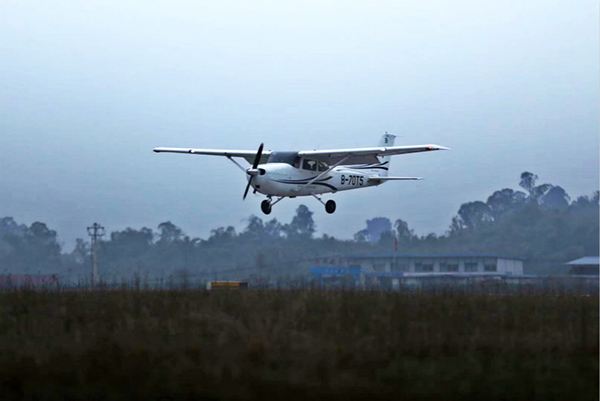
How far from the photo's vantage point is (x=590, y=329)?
17875mm

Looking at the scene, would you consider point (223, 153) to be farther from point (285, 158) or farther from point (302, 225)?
point (302, 225)

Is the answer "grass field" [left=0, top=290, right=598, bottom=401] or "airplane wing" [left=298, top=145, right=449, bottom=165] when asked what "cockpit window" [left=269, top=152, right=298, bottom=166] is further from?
"grass field" [left=0, top=290, right=598, bottom=401]

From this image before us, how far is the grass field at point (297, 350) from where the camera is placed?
13.9 m

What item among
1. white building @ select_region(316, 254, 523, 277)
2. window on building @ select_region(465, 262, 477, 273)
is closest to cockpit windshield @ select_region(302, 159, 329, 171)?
white building @ select_region(316, 254, 523, 277)

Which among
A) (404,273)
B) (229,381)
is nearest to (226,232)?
(404,273)

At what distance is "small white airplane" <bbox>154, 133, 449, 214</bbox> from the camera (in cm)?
4053

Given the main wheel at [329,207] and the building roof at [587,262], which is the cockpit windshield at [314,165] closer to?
the main wheel at [329,207]

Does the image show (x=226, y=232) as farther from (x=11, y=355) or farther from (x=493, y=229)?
(x=11, y=355)

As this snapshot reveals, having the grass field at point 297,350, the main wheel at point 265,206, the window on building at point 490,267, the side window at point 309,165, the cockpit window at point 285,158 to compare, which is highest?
the cockpit window at point 285,158

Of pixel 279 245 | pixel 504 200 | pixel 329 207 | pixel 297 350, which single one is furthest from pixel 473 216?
pixel 297 350

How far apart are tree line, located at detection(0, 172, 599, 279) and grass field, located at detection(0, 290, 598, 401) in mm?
35791

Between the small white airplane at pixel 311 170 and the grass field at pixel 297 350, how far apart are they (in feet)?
62.0

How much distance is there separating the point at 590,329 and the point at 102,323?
9153 mm

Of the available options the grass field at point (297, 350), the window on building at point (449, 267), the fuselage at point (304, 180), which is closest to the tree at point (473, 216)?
the window on building at point (449, 267)
